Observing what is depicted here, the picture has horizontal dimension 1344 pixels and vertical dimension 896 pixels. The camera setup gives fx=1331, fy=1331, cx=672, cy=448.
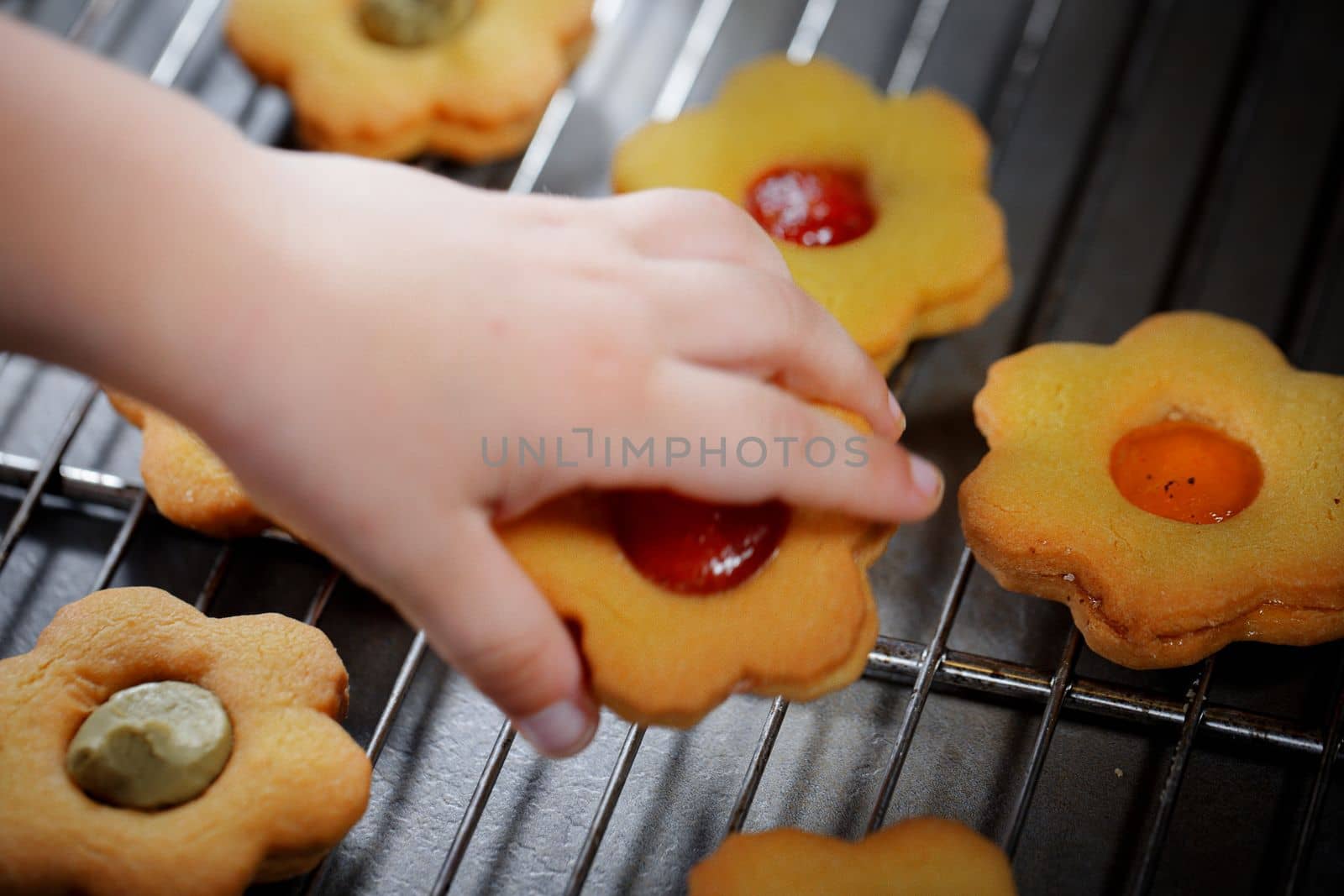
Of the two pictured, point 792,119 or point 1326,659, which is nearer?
point 1326,659

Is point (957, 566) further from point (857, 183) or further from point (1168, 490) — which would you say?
point (857, 183)

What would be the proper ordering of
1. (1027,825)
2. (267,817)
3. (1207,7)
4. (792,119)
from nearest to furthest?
(267,817)
(1027,825)
(792,119)
(1207,7)

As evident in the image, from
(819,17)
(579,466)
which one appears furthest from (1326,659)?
(819,17)

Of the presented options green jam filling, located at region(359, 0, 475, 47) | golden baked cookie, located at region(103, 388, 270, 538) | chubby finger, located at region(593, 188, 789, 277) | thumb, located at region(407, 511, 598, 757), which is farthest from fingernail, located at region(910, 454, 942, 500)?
green jam filling, located at region(359, 0, 475, 47)

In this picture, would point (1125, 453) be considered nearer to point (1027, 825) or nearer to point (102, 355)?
point (1027, 825)

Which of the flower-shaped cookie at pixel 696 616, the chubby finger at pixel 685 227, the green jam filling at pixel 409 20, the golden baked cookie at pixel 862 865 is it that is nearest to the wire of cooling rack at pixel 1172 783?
the golden baked cookie at pixel 862 865

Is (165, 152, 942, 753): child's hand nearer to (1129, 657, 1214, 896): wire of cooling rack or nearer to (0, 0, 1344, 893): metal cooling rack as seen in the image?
(0, 0, 1344, 893): metal cooling rack

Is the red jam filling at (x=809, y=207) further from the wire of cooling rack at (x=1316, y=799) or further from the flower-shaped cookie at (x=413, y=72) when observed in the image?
the wire of cooling rack at (x=1316, y=799)

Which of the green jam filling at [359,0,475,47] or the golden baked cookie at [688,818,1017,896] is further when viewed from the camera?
the green jam filling at [359,0,475,47]
